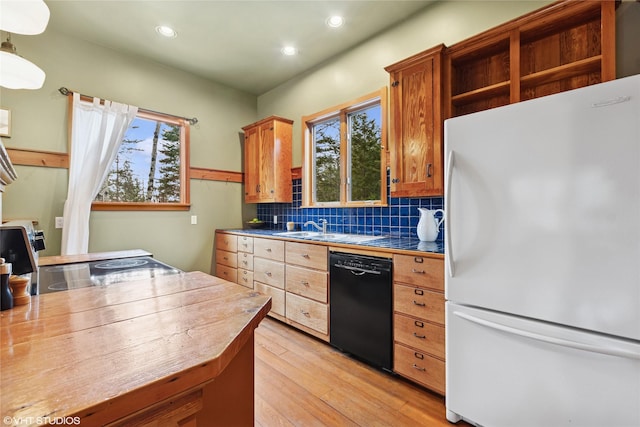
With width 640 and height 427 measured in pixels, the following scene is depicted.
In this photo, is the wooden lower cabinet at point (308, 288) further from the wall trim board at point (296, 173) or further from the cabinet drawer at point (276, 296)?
the wall trim board at point (296, 173)

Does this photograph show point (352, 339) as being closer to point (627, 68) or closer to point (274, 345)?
point (274, 345)

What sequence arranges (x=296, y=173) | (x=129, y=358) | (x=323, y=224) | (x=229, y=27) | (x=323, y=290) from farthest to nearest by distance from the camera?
1. (x=296, y=173)
2. (x=323, y=224)
3. (x=229, y=27)
4. (x=323, y=290)
5. (x=129, y=358)

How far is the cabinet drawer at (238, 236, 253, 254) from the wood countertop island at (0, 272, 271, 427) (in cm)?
211

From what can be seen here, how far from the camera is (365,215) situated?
2857mm

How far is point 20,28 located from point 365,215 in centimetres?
255

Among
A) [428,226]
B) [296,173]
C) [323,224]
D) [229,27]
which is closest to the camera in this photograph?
[428,226]

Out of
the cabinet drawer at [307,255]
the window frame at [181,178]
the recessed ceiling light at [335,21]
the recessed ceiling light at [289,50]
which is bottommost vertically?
the cabinet drawer at [307,255]

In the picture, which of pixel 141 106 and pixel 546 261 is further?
pixel 141 106

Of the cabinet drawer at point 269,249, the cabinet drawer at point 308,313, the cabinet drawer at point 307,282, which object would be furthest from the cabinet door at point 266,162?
the cabinet drawer at point 308,313

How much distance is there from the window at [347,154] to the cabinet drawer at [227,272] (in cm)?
123

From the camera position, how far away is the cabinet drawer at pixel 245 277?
10.3 ft

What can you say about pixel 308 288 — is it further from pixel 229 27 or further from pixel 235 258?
pixel 229 27

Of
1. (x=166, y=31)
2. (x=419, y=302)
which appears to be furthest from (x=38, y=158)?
(x=419, y=302)

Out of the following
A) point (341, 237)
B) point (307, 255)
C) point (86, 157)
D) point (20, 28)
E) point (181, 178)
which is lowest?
point (307, 255)
